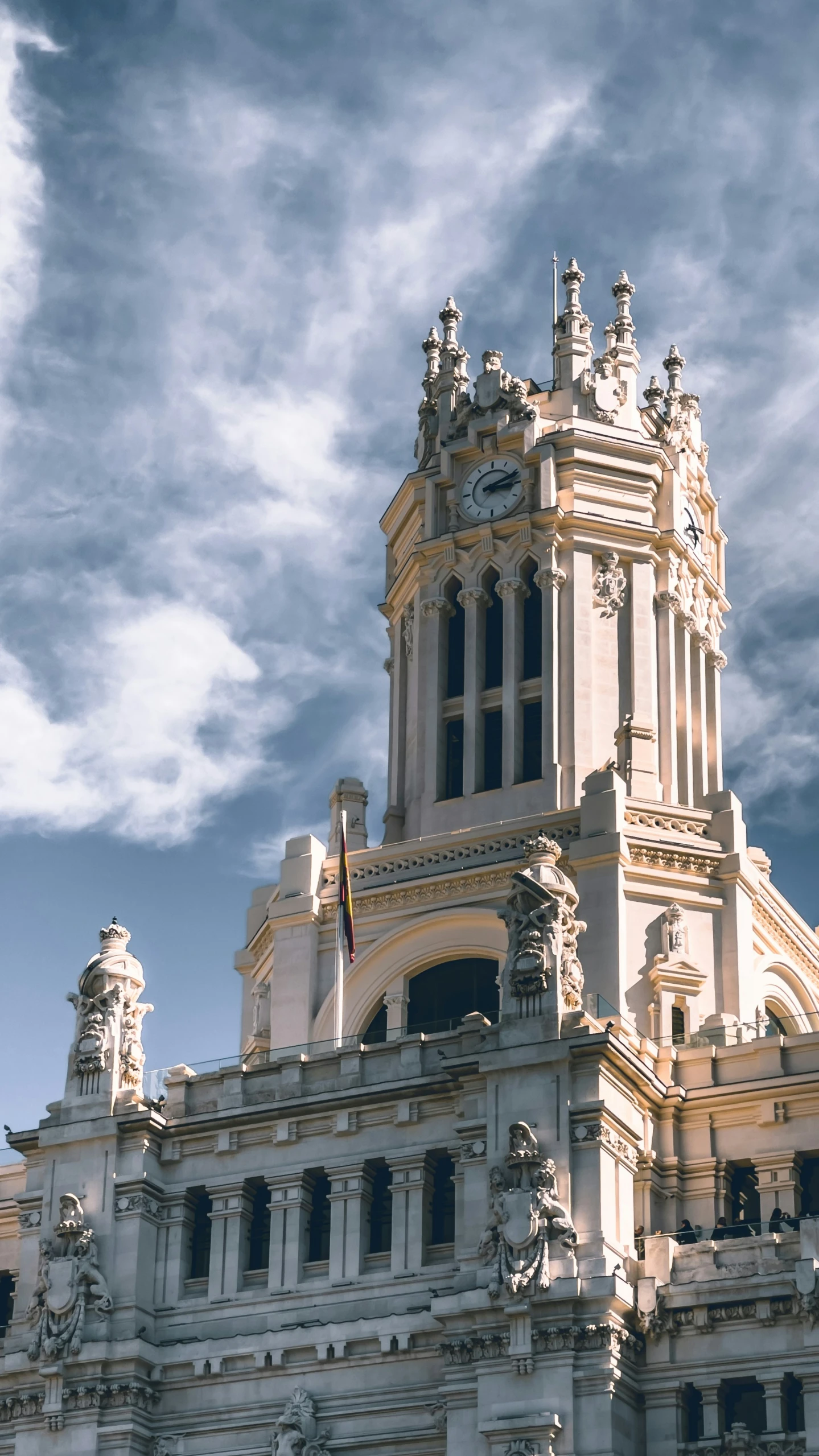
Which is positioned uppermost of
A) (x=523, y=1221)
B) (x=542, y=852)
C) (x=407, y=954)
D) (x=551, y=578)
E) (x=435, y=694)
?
(x=551, y=578)

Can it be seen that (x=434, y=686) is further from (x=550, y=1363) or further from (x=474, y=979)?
(x=550, y=1363)

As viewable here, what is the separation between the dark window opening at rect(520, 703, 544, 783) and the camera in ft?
309

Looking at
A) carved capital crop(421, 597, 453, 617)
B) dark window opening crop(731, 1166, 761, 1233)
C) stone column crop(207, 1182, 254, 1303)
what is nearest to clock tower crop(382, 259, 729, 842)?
carved capital crop(421, 597, 453, 617)

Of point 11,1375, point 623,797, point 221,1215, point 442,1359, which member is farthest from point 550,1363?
Answer: point 623,797

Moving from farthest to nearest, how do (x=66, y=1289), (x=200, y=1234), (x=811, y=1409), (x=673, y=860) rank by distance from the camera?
(x=673, y=860), (x=200, y=1234), (x=66, y=1289), (x=811, y=1409)

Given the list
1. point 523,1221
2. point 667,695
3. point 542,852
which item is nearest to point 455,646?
point 667,695

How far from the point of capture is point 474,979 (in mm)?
89062

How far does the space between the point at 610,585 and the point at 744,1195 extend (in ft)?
90.6

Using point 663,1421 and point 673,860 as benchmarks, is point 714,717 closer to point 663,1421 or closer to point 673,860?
point 673,860

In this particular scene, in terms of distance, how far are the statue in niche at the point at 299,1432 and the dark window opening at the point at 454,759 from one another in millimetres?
27240

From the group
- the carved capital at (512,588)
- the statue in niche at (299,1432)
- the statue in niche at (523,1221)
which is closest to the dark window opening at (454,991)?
the statue in niche at (523,1221)

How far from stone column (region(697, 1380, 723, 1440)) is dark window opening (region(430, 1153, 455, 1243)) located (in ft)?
30.0

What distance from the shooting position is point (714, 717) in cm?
9894

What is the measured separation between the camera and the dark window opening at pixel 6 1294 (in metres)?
85.0
